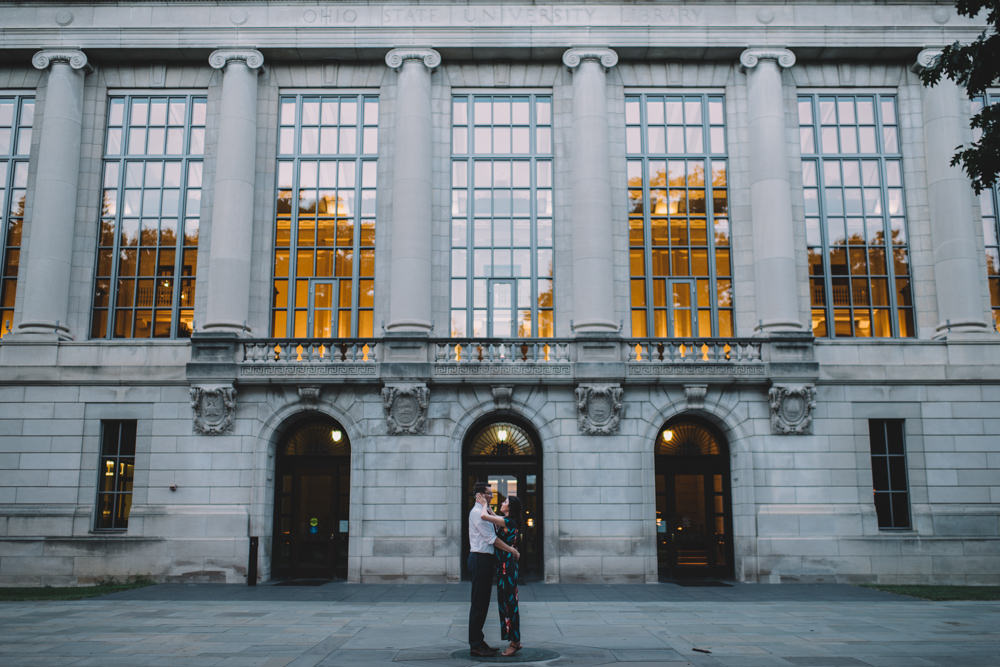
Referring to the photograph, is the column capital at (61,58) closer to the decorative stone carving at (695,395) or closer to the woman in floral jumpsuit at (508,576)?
the decorative stone carving at (695,395)

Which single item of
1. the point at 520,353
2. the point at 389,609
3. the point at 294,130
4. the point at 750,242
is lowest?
the point at 389,609

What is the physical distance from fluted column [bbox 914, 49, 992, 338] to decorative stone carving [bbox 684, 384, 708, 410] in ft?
23.4

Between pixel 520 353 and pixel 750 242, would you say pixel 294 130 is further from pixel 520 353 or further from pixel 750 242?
pixel 750 242

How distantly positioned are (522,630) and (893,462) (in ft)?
47.0

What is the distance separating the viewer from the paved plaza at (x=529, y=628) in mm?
10984

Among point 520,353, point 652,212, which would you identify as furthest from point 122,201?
point 652,212

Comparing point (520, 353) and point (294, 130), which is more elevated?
point (294, 130)

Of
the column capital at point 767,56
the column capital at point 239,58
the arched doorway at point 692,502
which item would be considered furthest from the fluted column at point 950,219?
the column capital at point 239,58

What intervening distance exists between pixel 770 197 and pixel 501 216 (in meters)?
7.80

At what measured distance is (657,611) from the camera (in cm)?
1572

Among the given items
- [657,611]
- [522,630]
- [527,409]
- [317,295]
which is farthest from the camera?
[317,295]

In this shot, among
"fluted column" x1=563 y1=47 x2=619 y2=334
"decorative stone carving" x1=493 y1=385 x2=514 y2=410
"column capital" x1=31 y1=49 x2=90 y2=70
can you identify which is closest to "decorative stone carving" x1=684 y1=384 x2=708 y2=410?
"fluted column" x1=563 y1=47 x2=619 y2=334

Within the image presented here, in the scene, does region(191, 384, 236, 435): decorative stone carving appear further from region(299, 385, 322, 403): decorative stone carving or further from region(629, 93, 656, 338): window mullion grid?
region(629, 93, 656, 338): window mullion grid

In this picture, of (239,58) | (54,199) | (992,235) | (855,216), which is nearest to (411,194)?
(239,58)
